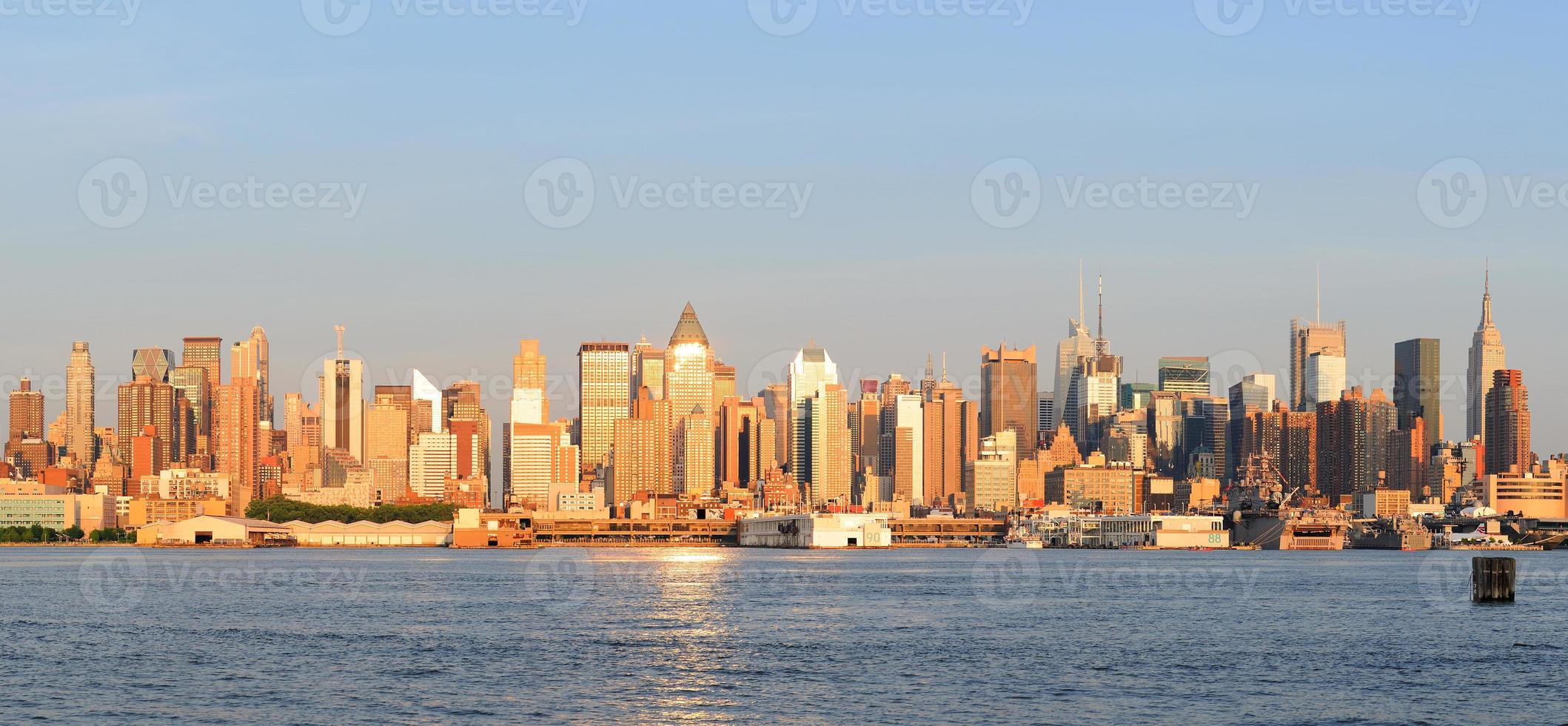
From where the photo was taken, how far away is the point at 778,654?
223 feet

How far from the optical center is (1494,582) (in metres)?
104

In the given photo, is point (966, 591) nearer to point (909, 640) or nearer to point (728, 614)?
point (728, 614)

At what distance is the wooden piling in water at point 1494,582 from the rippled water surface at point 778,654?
164 centimetres

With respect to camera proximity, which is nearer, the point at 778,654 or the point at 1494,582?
the point at 778,654

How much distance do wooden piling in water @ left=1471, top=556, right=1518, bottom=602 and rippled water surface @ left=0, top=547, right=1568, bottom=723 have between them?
1639 mm

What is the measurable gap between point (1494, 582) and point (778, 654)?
2144 inches

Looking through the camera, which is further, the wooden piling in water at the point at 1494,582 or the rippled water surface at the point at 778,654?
the wooden piling in water at the point at 1494,582

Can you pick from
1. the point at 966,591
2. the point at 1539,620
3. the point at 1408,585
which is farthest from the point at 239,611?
the point at 1408,585

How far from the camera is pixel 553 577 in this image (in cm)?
14112

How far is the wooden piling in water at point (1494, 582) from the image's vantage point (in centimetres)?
10325

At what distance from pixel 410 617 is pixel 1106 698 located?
42.1m

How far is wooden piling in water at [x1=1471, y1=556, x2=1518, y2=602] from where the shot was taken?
339 ft

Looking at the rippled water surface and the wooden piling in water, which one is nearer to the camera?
the rippled water surface

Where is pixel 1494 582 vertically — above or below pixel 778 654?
below
